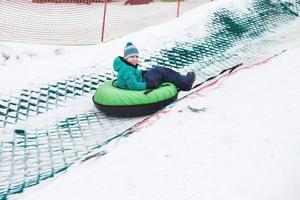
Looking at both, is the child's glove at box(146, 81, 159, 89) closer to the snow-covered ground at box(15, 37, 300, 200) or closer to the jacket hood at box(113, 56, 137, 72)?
the jacket hood at box(113, 56, 137, 72)

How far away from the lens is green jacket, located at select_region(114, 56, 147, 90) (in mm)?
5344

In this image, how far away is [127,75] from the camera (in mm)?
5344

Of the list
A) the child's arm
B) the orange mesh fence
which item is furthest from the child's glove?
the orange mesh fence

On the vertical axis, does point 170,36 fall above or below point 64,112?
above

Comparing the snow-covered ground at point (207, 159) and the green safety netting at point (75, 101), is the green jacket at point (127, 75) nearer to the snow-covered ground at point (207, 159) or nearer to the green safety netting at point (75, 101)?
the green safety netting at point (75, 101)

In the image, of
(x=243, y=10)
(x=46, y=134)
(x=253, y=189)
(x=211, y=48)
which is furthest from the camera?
(x=243, y=10)

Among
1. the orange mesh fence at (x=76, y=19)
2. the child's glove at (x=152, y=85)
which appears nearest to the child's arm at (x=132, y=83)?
the child's glove at (x=152, y=85)

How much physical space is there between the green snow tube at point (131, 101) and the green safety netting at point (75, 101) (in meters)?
0.15

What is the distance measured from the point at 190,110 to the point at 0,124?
2403 mm

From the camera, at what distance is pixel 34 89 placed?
602cm

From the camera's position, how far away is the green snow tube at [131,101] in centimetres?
525

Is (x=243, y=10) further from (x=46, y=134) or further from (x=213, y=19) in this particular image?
(x=46, y=134)

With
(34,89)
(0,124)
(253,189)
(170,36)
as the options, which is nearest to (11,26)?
(170,36)

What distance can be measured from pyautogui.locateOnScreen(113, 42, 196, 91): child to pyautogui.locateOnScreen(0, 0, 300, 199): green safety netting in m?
0.45
